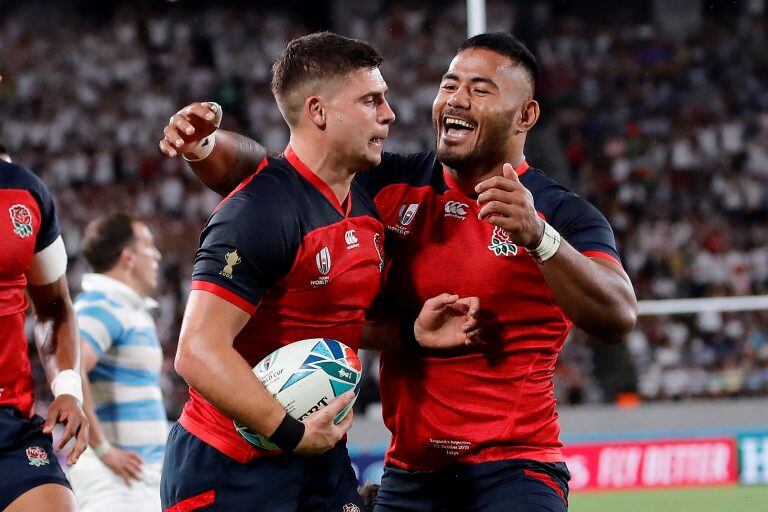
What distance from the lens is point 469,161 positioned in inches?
173

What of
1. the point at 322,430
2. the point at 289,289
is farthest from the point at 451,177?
the point at 322,430

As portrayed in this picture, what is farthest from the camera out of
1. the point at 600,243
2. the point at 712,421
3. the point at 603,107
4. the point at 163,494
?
the point at 603,107

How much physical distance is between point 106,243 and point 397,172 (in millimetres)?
2659

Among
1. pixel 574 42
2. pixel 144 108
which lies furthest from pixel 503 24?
pixel 144 108

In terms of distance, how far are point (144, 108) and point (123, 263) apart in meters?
12.1

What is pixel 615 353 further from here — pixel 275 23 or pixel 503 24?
pixel 275 23

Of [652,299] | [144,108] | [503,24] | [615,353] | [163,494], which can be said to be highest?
[503,24]

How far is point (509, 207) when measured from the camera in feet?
11.8

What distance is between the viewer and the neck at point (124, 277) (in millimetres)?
6609

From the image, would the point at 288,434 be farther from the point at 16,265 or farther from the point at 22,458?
the point at 16,265

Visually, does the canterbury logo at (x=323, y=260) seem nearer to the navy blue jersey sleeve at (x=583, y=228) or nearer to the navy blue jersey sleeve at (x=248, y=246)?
the navy blue jersey sleeve at (x=248, y=246)

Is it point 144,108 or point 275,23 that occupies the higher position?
point 275,23

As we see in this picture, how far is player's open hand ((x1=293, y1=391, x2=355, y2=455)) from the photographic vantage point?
352cm

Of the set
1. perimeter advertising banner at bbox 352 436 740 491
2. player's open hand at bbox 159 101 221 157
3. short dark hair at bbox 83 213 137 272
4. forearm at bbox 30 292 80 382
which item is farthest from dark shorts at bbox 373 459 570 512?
perimeter advertising banner at bbox 352 436 740 491
